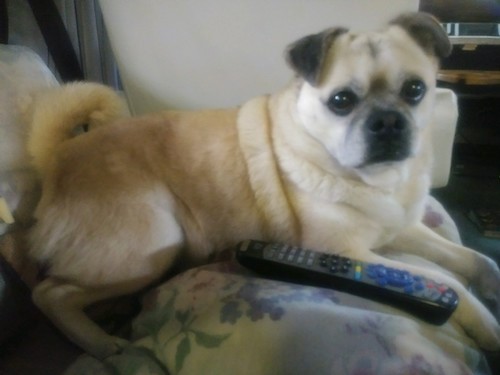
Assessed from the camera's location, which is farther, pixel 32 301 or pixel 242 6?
pixel 242 6

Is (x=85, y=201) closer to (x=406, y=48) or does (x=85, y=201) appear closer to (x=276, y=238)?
(x=276, y=238)

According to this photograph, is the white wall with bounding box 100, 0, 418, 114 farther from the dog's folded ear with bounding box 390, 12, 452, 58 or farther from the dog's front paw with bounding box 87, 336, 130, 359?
the dog's front paw with bounding box 87, 336, 130, 359

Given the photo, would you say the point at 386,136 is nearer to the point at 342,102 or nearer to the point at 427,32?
the point at 342,102

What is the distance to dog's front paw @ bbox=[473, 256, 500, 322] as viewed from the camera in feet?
2.66

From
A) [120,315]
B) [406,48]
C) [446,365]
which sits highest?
[406,48]

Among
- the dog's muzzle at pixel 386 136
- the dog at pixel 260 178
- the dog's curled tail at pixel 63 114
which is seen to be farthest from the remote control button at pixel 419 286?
the dog's curled tail at pixel 63 114

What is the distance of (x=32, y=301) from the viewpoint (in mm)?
781

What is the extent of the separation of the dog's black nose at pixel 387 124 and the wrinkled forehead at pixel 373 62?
0.06 meters

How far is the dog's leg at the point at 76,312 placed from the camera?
0.73 m

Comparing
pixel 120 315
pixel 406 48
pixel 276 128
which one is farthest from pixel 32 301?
pixel 406 48

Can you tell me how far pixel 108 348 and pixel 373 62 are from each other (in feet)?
2.13

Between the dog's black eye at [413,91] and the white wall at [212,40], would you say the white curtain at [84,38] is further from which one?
the dog's black eye at [413,91]

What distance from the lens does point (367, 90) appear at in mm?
798

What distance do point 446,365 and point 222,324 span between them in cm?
28
